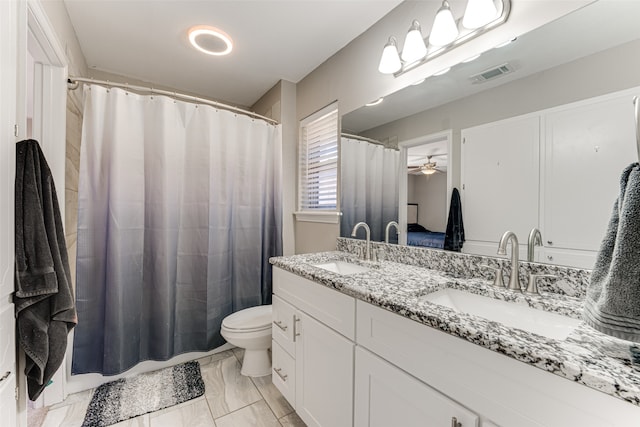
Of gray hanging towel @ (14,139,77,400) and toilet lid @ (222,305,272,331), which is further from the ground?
gray hanging towel @ (14,139,77,400)

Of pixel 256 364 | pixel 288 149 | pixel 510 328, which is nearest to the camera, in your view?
pixel 510 328

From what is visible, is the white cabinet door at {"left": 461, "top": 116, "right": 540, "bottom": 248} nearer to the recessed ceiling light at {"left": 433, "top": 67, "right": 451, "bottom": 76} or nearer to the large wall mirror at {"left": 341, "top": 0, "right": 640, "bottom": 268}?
the large wall mirror at {"left": 341, "top": 0, "right": 640, "bottom": 268}

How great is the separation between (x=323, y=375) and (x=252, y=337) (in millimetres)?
735

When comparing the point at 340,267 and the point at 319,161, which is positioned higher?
the point at 319,161

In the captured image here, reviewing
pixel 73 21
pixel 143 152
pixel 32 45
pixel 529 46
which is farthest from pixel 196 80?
pixel 529 46

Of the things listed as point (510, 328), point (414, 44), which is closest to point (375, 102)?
point (414, 44)

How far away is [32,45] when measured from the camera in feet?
4.21

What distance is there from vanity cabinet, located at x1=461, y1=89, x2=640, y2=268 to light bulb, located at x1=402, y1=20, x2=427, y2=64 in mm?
473

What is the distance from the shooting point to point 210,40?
1.82m

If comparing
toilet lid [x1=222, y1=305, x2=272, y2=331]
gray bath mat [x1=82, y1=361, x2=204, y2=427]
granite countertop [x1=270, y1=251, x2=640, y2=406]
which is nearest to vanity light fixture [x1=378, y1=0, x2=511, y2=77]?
granite countertop [x1=270, y1=251, x2=640, y2=406]

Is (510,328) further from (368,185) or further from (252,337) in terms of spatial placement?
(252,337)

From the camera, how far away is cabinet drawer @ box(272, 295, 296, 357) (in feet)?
4.55

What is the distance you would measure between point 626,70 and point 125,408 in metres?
2.69

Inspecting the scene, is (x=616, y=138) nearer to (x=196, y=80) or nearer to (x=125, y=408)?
(x=125, y=408)
